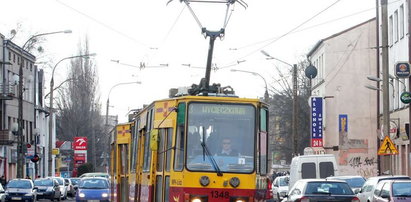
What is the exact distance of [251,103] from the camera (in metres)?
19.6

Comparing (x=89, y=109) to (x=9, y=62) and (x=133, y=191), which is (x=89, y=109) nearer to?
(x=9, y=62)

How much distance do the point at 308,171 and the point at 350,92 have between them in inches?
1379

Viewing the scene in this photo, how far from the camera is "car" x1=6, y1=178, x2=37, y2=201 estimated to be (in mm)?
46062

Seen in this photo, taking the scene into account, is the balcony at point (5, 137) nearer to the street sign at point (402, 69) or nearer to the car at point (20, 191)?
the car at point (20, 191)

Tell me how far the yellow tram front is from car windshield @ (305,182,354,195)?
6.46 meters

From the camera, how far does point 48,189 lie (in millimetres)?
54906

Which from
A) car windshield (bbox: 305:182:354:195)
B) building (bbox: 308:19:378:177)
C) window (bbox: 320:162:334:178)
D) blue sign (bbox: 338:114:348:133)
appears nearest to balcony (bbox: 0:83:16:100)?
building (bbox: 308:19:378:177)

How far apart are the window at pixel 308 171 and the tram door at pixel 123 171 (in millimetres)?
10577

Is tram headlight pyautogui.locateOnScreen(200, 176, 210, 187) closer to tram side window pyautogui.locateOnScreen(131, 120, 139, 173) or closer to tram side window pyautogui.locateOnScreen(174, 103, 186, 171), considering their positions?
tram side window pyautogui.locateOnScreen(174, 103, 186, 171)

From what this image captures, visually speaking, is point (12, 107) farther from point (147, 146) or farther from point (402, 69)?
point (147, 146)

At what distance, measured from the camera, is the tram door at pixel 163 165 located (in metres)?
19.4

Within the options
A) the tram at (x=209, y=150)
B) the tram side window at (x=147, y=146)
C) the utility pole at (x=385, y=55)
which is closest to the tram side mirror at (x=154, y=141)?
the tram at (x=209, y=150)

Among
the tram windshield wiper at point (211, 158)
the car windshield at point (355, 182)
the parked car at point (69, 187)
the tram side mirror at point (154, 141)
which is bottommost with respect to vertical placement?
the parked car at point (69, 187)

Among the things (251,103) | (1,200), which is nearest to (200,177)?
(251,103)
